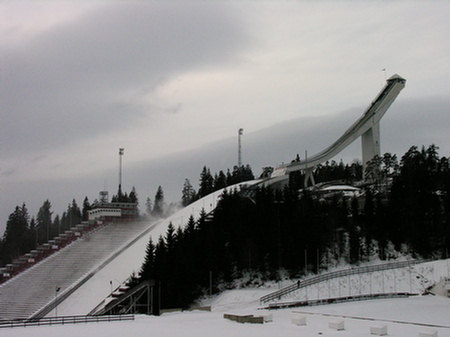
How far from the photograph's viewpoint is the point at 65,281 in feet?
235

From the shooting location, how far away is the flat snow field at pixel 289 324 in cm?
3278

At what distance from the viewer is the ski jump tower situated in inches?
3905

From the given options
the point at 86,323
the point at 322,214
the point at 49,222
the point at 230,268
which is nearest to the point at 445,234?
the point at 322,214

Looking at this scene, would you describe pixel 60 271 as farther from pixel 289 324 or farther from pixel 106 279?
pixel 289 324

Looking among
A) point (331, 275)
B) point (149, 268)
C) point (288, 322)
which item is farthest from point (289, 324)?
point (149, 268)

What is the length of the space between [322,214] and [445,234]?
51.7ft

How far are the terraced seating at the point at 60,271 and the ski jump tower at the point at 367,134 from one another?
28767 millimetres

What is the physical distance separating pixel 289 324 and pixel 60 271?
4828 cm

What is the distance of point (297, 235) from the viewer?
65.8 m

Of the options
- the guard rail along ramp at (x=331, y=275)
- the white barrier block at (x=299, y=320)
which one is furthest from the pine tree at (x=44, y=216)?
the white barrier block at (x=299, y=320)

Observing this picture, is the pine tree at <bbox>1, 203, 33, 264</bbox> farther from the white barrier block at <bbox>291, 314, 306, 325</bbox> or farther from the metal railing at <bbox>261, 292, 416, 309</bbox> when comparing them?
the white barrier block at <bbox>291, 314, 306, 325</bbox>

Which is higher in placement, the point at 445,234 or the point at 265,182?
the point at 265,182

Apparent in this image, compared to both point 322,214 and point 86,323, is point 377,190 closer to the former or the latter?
point 322,214

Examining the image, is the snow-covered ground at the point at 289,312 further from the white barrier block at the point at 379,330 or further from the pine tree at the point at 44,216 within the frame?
the pine tree at the point at 44,216
